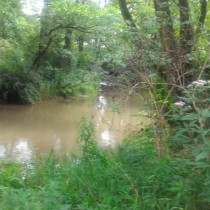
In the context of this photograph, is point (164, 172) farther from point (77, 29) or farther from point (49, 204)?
point (77, 29)

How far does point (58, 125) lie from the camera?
15.0 meters

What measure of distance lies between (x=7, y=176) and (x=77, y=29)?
47.7 ft

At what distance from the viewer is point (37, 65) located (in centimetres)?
2183

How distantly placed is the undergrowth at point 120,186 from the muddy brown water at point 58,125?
1.12 m

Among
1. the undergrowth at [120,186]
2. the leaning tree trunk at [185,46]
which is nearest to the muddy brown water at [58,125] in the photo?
the leaning tree trunk at [185,46]

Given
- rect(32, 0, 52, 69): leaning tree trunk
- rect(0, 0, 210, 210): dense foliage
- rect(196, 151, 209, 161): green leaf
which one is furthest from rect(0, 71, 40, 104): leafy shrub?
rect(196, 151, 209, 161): green leaf

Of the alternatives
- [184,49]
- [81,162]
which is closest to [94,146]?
[81,162]

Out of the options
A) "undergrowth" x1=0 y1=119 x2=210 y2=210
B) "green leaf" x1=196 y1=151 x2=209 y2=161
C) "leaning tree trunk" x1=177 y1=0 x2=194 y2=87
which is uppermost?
"leaning tree trunk" x1=177 y1=0 x2=194 y2=87

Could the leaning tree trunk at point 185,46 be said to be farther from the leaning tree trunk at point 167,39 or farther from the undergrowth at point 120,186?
the undergrowth at point 120,186

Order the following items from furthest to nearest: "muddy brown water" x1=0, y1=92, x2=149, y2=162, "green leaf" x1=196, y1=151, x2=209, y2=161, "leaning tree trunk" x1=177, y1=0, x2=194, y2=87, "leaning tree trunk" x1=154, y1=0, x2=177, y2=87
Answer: "muddy brown water" x1=0, y1=92, x2=149, y2=162, "leaning tree trunk" x1=154, y1=0, x2=177, y2=87, "leaning tree trunk" x1=177, y1=0, x2=194, y2=87, "green leaf" x1=196, y1=151, x2=209, y2=161

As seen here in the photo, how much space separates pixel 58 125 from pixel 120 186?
10735 millimetres

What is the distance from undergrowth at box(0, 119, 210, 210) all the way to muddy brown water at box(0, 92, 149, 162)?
44.3 inches

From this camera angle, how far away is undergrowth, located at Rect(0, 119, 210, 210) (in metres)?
3.95

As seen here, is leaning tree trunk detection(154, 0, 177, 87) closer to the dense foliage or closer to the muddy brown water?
the dense foliage
